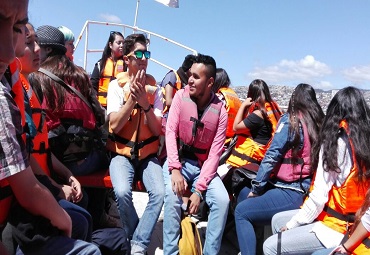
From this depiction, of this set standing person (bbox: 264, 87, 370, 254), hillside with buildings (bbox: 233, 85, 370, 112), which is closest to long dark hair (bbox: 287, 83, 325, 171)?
hillside with buildings (bbox: 233, 85, 370, 112)

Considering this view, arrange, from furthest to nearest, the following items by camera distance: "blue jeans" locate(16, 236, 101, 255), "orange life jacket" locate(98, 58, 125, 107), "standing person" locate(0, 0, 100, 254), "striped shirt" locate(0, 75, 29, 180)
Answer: "orange life jacket" locate(98, 58, 125, 107) → "blue jeans" locate(16, 236, 101, 255) → "striped shirt" locate(0, 75, 29, 180) → "standing person" locate(0, 0, 100, 254)

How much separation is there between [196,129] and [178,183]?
0.58m

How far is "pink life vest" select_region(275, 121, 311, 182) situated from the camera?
287 cm

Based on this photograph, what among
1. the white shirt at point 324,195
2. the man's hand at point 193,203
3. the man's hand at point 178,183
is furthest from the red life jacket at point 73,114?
the white shirt at point 324,195

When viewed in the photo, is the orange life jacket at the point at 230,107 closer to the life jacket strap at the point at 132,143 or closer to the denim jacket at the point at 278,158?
the denim jacket at the point at 278,158

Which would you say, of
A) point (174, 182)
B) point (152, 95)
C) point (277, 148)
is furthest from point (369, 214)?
point (152, 95)

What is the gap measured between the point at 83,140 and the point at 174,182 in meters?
0.85

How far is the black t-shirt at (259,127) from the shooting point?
3688 mm

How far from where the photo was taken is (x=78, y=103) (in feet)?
9.36

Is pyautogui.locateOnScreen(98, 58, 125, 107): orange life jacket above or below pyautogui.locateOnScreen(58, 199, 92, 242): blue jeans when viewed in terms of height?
above

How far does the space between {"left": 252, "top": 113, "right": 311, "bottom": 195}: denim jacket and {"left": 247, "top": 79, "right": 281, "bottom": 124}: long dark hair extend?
769 millimetres

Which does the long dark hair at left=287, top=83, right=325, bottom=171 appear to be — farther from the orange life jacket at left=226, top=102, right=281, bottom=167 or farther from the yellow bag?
the yellow bag

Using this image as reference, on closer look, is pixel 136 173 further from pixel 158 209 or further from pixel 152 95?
pixel 152 95

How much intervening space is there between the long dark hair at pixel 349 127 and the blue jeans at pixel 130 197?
1.36 meters
